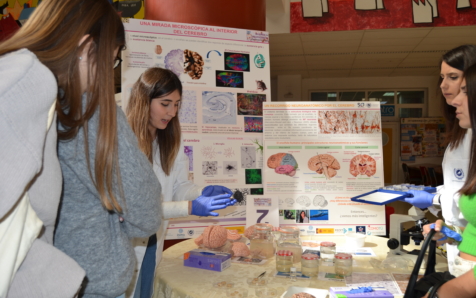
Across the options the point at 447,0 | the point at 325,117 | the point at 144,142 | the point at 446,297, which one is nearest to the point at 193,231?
the point at 144,142

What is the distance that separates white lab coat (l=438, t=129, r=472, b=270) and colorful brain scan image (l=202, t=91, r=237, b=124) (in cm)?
160

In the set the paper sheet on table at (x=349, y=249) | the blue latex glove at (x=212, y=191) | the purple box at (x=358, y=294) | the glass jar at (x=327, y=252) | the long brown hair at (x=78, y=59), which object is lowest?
the paper sheet on table at (x=349, y=249)

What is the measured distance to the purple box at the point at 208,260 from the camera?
1.78 m

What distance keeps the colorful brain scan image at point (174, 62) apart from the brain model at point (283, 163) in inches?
40.8

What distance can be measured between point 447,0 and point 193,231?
5995 millimetres

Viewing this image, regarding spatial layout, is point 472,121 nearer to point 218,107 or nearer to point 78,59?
point 78,59

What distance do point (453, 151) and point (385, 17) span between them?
4.92 meters

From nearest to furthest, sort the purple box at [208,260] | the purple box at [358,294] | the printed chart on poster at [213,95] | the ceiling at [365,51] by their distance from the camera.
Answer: the purple box at [358,294] → the purple box at [208,260] → the printed chart on poster at [213,95] → the ceiling at [365,51]

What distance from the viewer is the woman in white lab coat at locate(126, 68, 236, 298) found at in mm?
1917

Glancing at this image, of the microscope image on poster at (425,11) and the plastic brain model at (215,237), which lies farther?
the microscope image on poster at (425,11)

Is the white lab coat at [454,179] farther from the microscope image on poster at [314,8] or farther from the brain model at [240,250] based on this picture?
the microscope image on poster at [314,8]

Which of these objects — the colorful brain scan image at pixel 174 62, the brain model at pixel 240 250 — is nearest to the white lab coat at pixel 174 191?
the brain model at pixel 240 250

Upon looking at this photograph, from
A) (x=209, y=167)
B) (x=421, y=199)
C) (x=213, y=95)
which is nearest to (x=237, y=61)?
(x=213, y=95)

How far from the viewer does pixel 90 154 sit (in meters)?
0.90
